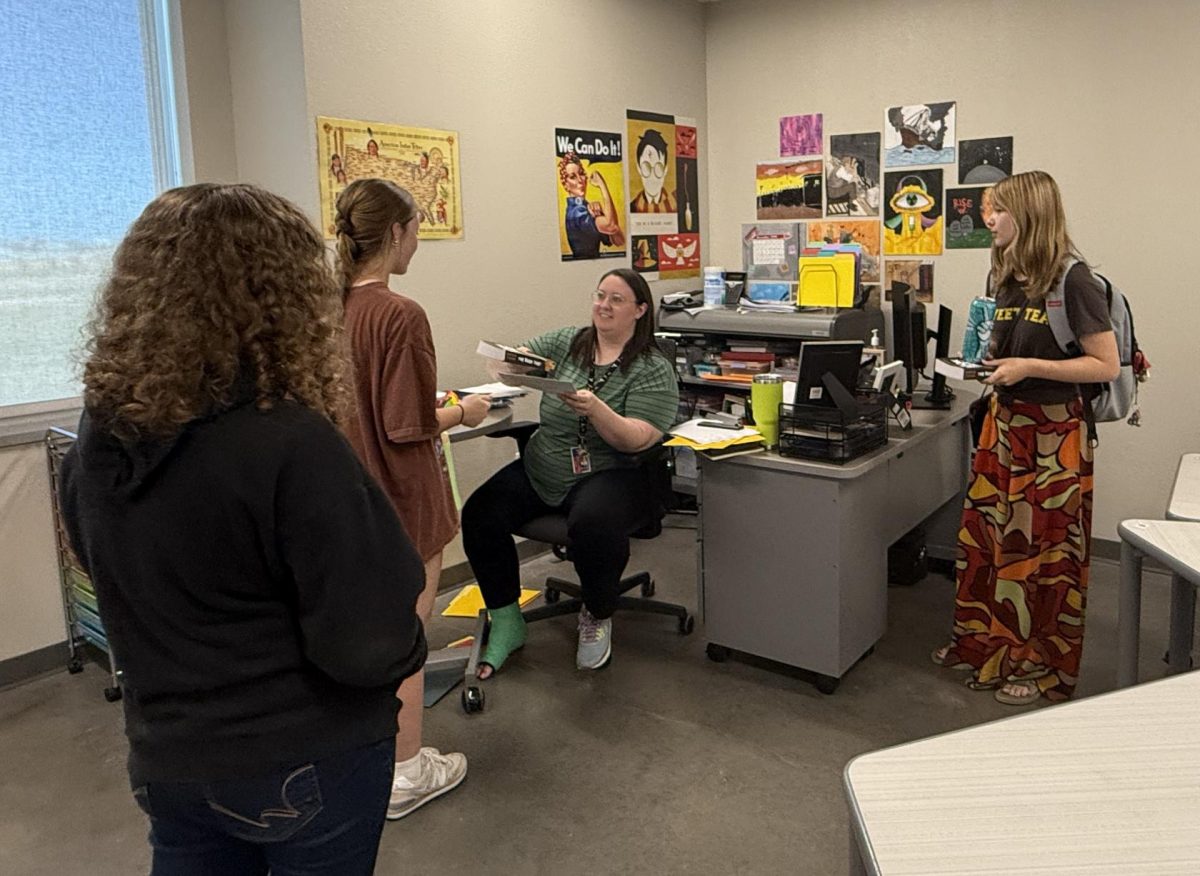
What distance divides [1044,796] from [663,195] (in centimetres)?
389

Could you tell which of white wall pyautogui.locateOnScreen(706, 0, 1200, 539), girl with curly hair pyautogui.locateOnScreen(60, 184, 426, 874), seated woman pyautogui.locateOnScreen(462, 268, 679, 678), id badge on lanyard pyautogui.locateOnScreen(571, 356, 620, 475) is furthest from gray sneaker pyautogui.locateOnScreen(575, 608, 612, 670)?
white wall pyautogui.locateOnScreen(706, 0, 1200, 539)

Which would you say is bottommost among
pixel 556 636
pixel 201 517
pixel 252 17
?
pixel 556 636

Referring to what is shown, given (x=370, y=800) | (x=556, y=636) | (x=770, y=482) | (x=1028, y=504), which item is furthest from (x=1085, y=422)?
(x=370, y=800)

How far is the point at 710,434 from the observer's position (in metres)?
2.95

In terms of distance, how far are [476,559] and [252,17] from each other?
195cm

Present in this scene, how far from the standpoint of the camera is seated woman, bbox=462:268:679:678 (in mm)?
2992

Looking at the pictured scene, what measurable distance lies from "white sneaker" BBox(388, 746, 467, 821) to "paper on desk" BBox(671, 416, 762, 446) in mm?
1100

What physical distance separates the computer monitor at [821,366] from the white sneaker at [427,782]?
136 cm

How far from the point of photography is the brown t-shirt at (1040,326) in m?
2.61

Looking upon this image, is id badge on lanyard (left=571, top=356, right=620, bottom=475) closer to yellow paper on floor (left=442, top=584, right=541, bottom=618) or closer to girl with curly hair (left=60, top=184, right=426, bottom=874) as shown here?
yellow paper on floor (left=442, top=584, right=541, bottom=618)

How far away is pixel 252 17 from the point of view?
328 cm

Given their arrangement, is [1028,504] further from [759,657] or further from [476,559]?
[476,559]

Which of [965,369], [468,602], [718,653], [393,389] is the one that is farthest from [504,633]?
[965,369]

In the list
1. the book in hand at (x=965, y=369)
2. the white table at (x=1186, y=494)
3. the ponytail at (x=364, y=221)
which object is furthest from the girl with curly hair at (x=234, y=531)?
the book in hand at (x=965, y=369)
